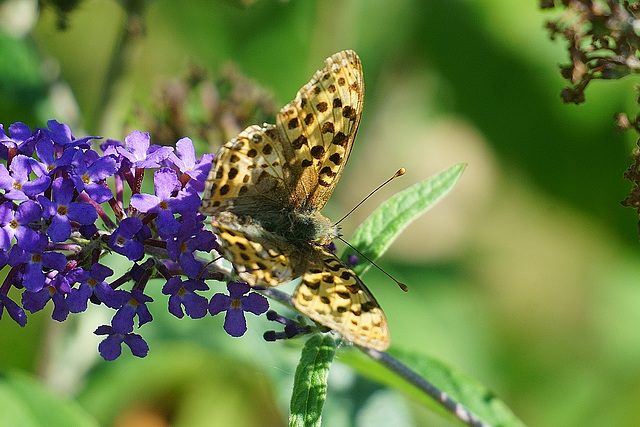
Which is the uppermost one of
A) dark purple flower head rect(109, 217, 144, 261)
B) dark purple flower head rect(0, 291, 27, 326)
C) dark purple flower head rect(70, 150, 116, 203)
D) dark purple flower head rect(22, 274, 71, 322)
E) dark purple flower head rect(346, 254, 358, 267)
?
dark purple flower head rect(70, 150, 116, 203)

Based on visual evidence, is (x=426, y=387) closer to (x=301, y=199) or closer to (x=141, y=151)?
(x=301, y=199)

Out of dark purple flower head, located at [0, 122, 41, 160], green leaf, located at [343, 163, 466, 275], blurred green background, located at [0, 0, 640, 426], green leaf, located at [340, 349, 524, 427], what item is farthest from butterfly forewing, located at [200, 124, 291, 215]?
blurred green background, located at [0, 0, 640, 426]

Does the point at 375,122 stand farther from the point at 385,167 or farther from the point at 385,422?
the point at 385,422

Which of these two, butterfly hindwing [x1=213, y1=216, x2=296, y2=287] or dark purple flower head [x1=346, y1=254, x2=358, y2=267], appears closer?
butterfly hindwing [x1=213, y1=216, x2=296, y2=287]

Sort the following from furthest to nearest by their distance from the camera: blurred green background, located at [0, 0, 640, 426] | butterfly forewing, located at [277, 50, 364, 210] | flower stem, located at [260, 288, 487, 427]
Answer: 1. blurred green background, located at [0, 0, 640, 426]
2. flower stem, located at [260, 288, 487, 427]
3. butterfly forewing, located at [277, 50, 364, 210]

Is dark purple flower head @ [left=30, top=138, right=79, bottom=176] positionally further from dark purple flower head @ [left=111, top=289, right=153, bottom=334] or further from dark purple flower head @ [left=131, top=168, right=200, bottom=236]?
dark purple flower head @ [left=111, top=289, right=153, bottom=334]

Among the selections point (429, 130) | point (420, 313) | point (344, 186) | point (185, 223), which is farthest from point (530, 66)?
point (185, 223)
